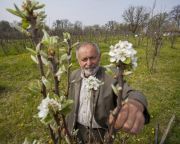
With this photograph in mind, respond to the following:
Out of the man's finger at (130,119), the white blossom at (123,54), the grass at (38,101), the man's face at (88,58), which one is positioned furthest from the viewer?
the grass at (38,101)

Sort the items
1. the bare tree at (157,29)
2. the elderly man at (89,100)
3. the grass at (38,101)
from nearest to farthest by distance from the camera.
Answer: the elderly man at (89,100) → the grass at (38,101) → the bare tree at (157,29)

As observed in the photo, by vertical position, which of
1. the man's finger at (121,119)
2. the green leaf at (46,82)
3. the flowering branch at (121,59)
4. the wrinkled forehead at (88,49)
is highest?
the flowering branch at (121,59)

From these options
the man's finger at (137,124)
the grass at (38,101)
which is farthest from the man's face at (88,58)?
the man's finger at (137,124)

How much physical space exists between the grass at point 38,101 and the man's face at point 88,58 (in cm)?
102

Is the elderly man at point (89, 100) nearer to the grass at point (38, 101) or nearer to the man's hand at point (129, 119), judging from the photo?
the man's hand at point (129, 119)

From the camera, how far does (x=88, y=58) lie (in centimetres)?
300

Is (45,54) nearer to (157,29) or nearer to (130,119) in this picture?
(130,119)

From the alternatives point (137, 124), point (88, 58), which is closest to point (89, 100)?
point (88, 58)

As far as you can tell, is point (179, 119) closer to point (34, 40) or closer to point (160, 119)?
point (160, 119)

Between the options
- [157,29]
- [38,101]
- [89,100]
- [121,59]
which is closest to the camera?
[121,59]

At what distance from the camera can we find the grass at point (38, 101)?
5.54 metres

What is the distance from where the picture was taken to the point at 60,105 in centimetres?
67

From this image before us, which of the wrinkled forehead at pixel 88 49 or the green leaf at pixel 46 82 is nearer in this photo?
the green leaf at pixel 46 82

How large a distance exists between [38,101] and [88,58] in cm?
493
